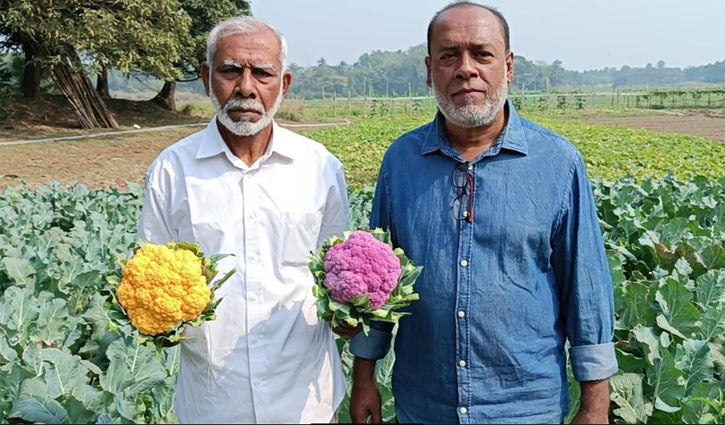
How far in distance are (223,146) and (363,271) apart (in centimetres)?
71

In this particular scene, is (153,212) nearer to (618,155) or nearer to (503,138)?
(503,138)

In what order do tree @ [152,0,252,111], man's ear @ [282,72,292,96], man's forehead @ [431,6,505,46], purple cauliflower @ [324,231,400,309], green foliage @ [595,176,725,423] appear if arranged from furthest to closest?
tree @ [152,0,252,111]
green foliage @ [595,176,725,423]
man's ear @ [282,72,292,96]
man's forehead @ [431,6,505,46]
purple cauliflower @ [324,231,400,309]

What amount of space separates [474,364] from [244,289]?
764 millimetres

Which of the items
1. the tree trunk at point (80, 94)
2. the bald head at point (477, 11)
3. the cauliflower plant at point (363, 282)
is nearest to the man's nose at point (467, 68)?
the bald head at point (477, 11)

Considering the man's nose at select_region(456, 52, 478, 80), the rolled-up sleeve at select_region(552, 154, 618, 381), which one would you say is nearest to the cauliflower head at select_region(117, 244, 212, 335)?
the man's nose at select_region(456, 52, 478, 80)

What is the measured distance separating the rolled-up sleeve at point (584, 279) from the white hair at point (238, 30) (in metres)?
1.02

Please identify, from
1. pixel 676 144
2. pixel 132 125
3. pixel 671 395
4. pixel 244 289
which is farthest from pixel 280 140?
pixel 132 125

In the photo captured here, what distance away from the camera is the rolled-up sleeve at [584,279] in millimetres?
1958

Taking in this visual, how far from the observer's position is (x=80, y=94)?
82.6 feet

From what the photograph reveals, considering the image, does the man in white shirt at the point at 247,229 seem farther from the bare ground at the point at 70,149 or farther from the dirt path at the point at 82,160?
the dirt path at the point at 82,160

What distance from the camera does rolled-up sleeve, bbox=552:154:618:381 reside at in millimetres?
1958

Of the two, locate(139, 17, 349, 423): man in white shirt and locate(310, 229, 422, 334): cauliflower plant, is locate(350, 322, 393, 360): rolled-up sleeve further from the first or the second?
locate(310, 229, 422, 334): cauliflower plant

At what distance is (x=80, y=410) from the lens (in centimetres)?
251

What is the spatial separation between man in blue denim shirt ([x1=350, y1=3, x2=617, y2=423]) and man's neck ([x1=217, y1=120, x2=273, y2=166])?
526 mm
